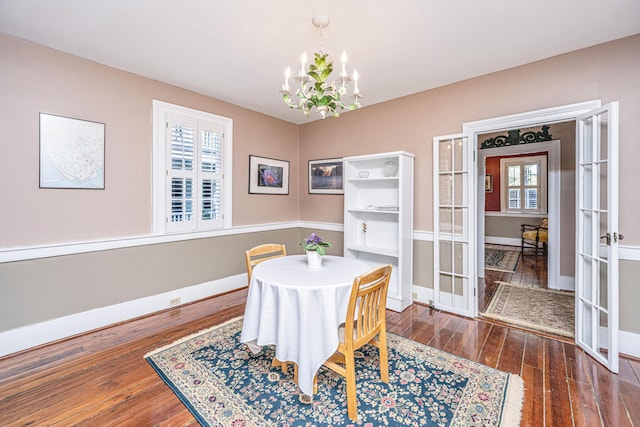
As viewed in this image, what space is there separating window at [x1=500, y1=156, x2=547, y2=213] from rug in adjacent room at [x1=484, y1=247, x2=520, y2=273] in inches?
58.4

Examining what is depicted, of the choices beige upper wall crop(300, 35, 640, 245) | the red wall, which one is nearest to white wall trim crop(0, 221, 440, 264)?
beige upper wall crop(300, 35, 640, 245)

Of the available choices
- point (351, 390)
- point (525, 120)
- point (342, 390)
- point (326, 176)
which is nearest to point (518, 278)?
point (525, 120)

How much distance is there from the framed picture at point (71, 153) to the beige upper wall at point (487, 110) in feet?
9.73

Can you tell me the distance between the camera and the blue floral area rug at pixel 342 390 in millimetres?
1721

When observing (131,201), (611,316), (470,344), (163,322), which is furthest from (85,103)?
(611,316)

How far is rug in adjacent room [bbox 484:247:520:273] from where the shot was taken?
211 inches

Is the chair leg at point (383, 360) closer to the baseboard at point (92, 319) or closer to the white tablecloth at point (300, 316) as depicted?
the white tablecloth at point (300, 316)

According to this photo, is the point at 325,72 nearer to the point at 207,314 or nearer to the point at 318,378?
the point at 318,378

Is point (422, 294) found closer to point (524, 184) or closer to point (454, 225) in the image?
point (454, 225)

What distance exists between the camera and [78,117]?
2703mm

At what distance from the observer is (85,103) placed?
275cm

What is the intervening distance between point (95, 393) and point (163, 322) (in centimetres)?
110

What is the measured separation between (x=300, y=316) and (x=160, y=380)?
1268mm

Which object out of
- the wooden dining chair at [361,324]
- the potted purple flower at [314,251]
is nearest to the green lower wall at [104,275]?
the potted purple flower at [314,251]
